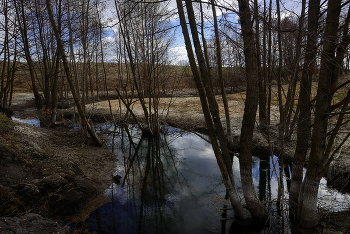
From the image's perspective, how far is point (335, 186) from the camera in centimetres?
729

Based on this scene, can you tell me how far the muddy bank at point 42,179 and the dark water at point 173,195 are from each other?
64 cm

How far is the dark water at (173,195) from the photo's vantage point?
5906mm

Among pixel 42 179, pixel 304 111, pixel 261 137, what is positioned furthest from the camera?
pixel 261 137

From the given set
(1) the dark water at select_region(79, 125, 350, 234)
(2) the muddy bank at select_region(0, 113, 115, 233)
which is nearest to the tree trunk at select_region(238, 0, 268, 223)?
(1) the dark water at select_region(79, 125, 350, 234)

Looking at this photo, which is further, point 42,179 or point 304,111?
point 42,179

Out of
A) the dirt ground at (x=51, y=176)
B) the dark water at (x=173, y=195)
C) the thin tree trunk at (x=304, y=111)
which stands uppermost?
the thin tree trunk at (x=304, y=111)

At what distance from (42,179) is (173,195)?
3.81m

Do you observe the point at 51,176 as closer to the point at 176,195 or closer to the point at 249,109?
the point at 176,195

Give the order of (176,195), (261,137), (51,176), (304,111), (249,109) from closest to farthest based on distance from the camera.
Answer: (249,109), (304,111), (51,176), (176,195), (261,137)

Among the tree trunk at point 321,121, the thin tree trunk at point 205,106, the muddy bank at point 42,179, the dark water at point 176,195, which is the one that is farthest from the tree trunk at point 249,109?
the muddy bank at point 42,179

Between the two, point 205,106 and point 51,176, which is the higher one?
point 205,106

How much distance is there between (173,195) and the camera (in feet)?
24.8

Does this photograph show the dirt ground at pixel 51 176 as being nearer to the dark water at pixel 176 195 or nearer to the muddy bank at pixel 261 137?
the muddy bank at pixel 261 137

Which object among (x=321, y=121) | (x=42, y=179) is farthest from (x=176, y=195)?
(x=321, y=121)
